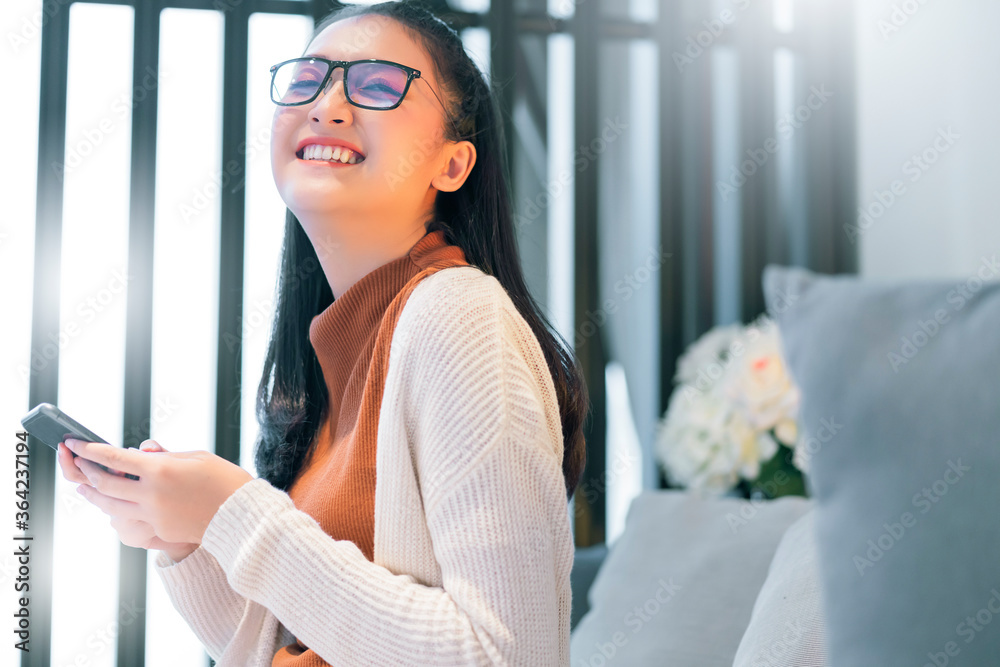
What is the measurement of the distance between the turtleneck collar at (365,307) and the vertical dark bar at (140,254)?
107 cm

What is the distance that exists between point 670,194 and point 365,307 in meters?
1.56

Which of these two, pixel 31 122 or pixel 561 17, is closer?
pixel 31 122

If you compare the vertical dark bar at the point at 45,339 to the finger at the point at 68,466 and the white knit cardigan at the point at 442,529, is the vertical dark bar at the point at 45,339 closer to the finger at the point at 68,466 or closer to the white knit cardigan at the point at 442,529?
the finger at the point at 68,466

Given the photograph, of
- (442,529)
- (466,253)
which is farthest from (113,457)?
(466,253)

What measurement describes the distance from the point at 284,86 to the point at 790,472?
139 cm

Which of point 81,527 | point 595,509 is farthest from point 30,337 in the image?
point 595,509

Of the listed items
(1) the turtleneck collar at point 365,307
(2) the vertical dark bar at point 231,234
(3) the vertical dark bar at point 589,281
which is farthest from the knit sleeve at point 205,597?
(3) the vertical dark bar at point 589,281

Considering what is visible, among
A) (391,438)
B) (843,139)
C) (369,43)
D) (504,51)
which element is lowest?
(391,438)

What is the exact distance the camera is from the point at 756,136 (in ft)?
7.82

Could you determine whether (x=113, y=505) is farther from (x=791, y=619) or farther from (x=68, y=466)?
(x=791, y=619)

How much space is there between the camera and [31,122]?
1864mm

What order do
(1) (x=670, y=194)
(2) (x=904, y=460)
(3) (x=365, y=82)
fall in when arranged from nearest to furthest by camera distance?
(2) (x=904, y=460) → (3) (x=365, y=82) → (1) (x=670, y=194)

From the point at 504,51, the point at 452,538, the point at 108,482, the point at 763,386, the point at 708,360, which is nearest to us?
the point at 452,538

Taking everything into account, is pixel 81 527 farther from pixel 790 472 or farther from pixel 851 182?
pixel 851 182
